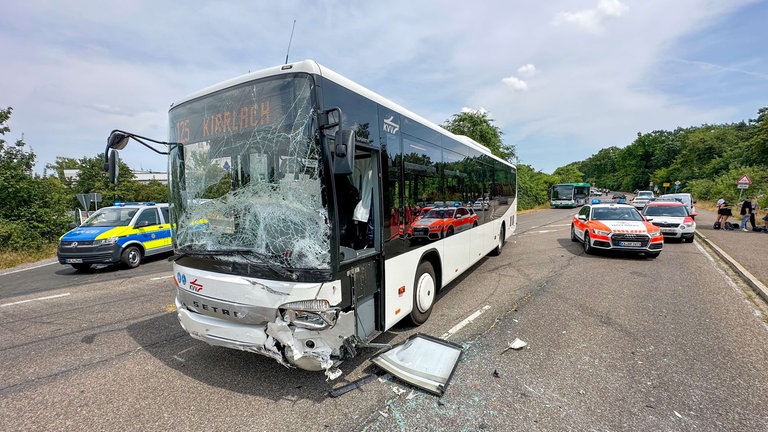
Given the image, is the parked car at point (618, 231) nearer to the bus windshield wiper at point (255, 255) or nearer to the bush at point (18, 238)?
the bus windshield wiper at point (255, 255)

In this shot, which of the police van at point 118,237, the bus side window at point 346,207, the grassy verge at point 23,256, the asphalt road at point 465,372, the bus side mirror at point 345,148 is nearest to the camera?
the bus side mirror at point 345,148

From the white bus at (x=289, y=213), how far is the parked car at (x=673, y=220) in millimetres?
12683

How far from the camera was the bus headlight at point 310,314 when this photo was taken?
2.93 metres

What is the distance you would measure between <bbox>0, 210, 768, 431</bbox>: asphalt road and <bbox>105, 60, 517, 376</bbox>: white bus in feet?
1.74

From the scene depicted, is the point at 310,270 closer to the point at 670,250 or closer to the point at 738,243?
the point at 670,250

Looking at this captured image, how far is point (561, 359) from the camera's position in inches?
151

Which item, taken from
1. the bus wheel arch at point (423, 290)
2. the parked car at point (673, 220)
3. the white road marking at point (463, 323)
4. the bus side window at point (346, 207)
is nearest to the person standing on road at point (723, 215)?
the parked car at point (673, 220)

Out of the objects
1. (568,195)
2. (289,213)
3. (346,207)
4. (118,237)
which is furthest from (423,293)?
(568,195)

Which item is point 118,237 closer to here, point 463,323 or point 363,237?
point 363,237

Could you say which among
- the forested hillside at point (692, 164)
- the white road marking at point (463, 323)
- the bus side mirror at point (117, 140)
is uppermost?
the forested hillside at point (692, 164)

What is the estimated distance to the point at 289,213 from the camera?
3008 mm

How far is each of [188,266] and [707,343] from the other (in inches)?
252

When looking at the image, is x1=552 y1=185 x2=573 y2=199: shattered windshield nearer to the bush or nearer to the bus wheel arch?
the bus wheel arch

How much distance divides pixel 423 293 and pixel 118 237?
30.8 ft
